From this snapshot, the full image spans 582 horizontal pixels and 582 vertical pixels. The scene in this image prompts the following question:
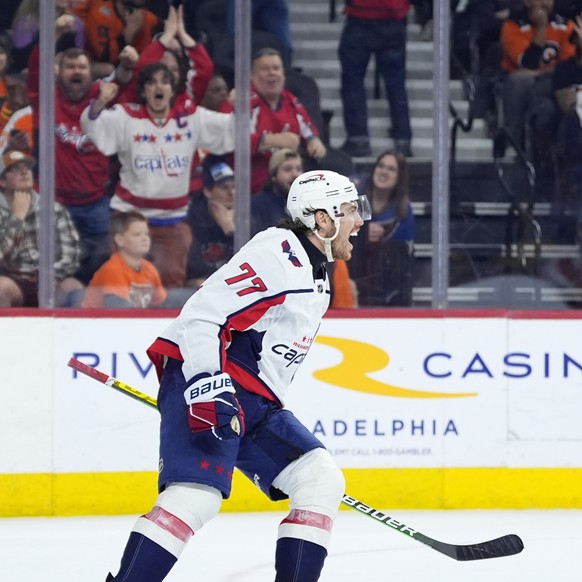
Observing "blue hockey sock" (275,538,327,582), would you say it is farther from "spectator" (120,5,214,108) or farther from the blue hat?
"spectator" (120,5,214,108)

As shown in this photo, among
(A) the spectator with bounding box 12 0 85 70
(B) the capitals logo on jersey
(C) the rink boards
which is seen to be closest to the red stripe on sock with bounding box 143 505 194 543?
(B) the capitals logo on jersey

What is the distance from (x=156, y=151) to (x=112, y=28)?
18.4 inches

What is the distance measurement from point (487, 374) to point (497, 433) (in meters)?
0.22

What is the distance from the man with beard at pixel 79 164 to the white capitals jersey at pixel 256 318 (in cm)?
196

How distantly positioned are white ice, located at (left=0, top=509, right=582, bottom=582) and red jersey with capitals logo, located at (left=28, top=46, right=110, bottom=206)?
1145 millimetres

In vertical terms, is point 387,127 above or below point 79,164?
above

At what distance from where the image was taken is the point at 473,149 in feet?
16.2

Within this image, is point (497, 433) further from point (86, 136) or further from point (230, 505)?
point (86, 136)

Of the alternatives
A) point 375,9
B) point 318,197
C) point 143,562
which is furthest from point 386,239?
point 143,562

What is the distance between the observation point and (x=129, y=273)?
15.8 feet

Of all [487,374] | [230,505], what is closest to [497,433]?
[487,374]

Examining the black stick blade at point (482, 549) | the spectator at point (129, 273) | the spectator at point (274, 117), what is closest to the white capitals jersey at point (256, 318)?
the black stick blade at point (482, 549)

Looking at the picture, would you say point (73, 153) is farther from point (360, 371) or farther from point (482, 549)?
point (482, 549)

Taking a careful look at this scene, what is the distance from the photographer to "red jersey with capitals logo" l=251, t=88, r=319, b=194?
191 inches
